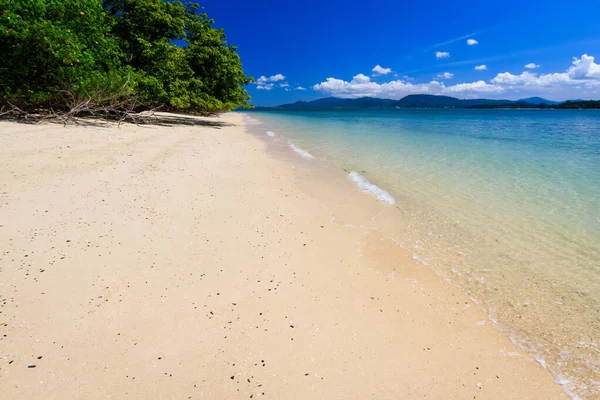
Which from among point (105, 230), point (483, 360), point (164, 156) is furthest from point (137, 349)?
point (164, 156)

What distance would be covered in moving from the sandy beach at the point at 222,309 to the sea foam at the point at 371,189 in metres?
1.46

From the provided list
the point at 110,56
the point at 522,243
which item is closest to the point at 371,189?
the point at 522,243

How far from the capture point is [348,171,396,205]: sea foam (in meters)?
7.56

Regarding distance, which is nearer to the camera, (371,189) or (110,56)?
(371,189)

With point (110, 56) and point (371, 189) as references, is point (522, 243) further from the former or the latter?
point (110, 56)

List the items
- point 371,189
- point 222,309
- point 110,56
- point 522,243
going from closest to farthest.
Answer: point 222,309
point 522,243
point 371,189
point 110,56

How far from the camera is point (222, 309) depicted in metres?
3.21

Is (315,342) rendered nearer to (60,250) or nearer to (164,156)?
(60,250)

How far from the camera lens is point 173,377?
241cm

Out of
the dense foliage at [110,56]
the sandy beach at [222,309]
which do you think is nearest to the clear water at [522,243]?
the sandy beach at [222,309]

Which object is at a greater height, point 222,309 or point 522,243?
point 222,309

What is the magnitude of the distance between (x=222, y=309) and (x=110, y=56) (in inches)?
757

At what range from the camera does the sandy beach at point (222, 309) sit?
2.43 metres

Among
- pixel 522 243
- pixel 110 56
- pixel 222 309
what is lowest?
pixel 522 243
